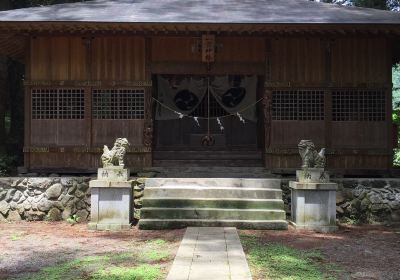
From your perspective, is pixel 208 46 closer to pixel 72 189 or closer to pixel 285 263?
pixel 72 189

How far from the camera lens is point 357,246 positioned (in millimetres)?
8023

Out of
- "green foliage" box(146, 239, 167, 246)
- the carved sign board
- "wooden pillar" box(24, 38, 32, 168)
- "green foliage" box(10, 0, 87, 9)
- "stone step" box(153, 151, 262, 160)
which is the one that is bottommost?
"green foliage" box(146, 239, 167, 246)

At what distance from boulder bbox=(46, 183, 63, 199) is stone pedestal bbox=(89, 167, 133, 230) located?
1.53m

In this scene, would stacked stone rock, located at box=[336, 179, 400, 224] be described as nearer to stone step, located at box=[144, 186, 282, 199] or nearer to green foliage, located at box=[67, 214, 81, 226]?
stone step, located at box=[144, 186, 282, 199]

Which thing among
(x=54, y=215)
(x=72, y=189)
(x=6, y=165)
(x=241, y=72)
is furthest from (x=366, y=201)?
(x=6, y=165)

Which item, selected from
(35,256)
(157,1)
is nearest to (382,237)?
(35,256)

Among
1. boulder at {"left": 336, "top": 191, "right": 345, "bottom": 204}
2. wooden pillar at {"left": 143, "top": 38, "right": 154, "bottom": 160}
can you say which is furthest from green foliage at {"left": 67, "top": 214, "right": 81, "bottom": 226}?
boulder at {"left": 336, "top": 191, "right": 345, "bottom": 204}

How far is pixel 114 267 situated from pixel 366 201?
6.59 m

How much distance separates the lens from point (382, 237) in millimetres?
8891

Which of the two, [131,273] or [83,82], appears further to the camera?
[83,82]

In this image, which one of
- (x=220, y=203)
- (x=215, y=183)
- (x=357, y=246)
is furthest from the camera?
(x=215, y=183)

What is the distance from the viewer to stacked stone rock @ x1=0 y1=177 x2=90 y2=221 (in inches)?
417

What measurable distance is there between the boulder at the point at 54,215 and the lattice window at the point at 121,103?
2754mm

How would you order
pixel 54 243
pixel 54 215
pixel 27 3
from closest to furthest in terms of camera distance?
pixel 54 243
pixel 54 215
pixel 27 3
